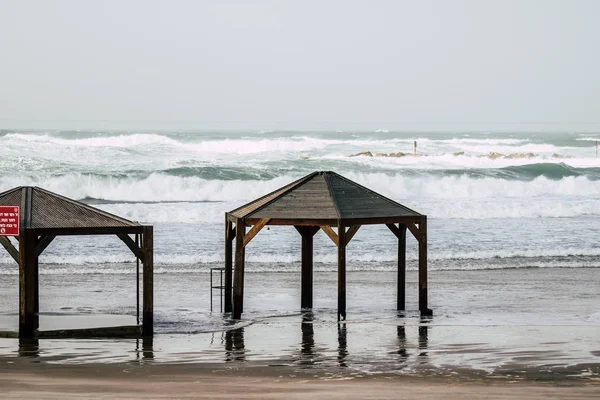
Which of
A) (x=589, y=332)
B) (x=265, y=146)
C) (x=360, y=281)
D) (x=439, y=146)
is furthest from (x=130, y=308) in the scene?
(x=439, y=146)

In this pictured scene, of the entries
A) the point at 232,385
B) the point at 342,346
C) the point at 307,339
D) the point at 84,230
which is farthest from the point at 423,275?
the point at 232,385

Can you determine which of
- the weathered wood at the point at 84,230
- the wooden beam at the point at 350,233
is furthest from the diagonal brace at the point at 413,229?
the weathered wood at the point at 84,230

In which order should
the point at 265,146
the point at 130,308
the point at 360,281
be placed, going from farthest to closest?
the point at 265,146 < the point at 360,281 < the point at 130,308

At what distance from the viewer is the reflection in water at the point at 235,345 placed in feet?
49.2

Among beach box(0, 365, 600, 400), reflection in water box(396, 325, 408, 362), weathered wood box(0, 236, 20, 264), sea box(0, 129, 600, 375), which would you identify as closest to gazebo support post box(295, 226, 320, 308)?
sea box(0, 129, 600, 375)

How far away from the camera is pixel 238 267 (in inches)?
719

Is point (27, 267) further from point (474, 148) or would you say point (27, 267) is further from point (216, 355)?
point (474, 148)

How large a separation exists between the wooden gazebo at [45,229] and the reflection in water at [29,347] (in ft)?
0.70

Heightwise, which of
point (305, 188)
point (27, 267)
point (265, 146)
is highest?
point (265, 146)

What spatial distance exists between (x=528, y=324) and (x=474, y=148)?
8086 cm

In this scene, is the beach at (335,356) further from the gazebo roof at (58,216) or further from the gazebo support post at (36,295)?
the gazebo roof at (58,216)

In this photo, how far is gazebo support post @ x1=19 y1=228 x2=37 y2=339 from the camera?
1570 cm

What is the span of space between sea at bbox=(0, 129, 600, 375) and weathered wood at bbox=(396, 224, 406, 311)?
0.24m

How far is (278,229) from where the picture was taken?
3381 centimetres
